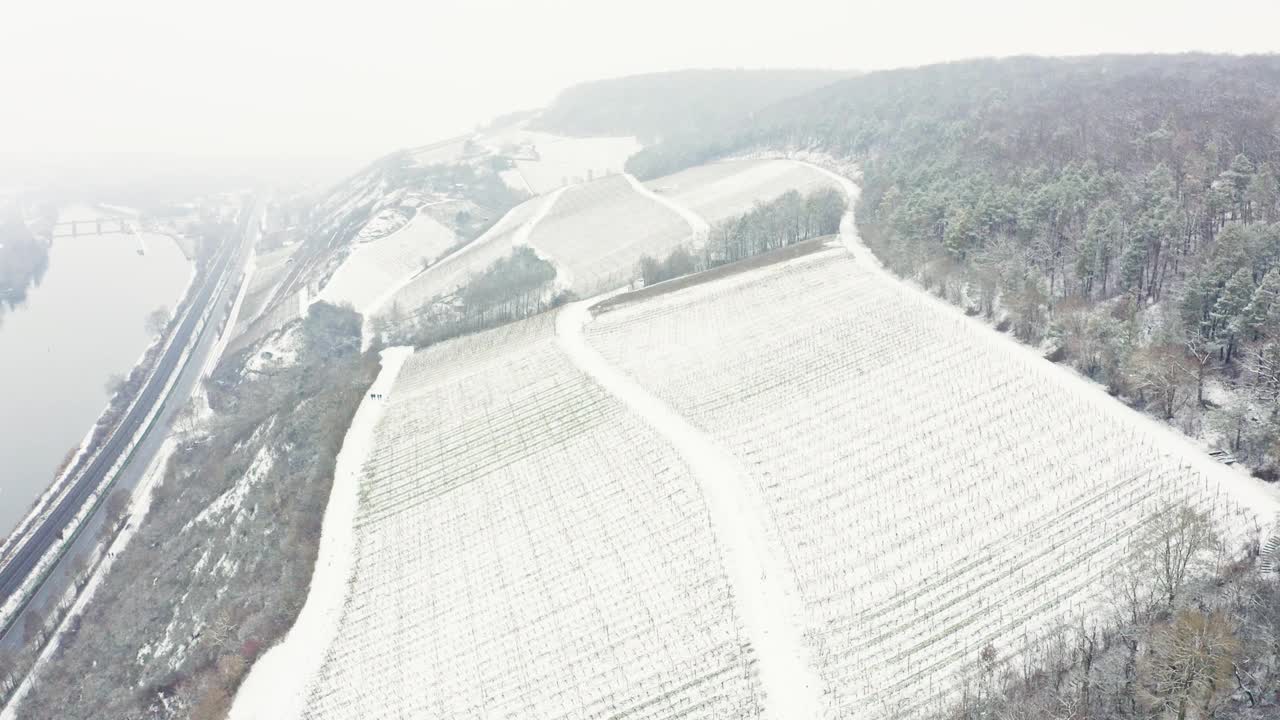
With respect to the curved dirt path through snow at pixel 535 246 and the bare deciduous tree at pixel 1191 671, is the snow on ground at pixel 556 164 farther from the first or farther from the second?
the bare deciduous tree at pixel 1191 671

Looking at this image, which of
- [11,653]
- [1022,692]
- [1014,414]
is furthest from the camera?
[11,653]

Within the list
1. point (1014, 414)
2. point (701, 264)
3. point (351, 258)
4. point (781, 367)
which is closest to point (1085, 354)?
point (1014, 414)

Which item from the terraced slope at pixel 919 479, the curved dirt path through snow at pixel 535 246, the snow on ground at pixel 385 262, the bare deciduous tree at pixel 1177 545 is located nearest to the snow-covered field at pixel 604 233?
the curved dirt path through snow at pixel 535 246

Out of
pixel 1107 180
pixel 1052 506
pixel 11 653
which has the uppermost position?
pixel 1107 180

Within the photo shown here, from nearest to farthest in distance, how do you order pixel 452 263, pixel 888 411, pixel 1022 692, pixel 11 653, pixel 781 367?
pixel 1022 692, pixel 888 411, pixel 11 653, pixel 781 367, pixel 452 263

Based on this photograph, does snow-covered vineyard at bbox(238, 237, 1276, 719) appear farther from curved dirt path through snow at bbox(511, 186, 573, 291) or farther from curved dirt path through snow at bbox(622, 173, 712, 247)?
curved dirt path through snow at bbox(622, 173, 712, 247)

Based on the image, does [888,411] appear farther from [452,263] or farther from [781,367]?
[452,263]

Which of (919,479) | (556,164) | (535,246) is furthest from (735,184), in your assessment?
(919,479)
